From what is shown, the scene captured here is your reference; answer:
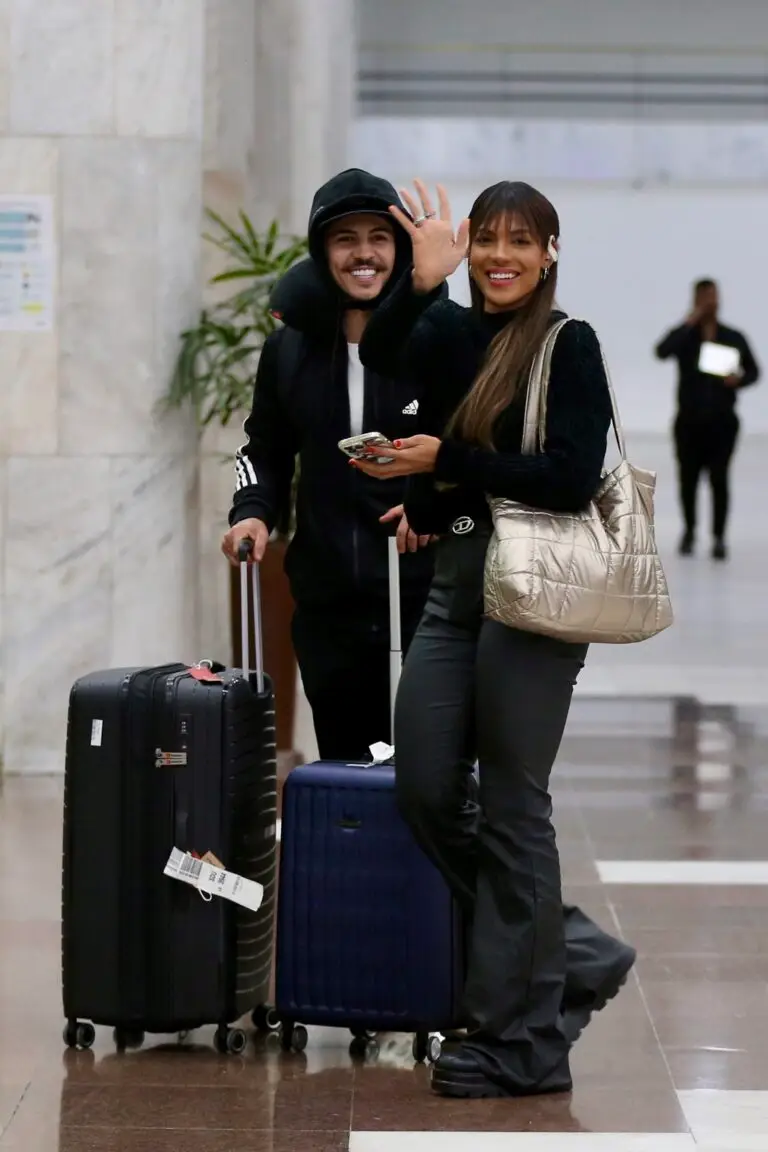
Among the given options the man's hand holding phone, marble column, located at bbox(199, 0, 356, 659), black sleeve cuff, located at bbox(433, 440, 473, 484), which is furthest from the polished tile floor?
marble column, located at bbox(199, 0, 356, 659)

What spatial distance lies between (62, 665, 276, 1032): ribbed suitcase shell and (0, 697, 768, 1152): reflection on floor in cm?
13

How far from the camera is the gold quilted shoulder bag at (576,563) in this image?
3283mm

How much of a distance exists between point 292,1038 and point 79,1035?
409mm

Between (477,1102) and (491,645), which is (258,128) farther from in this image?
(477,1102)

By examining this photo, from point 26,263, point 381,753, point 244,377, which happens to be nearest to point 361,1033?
point 381,753

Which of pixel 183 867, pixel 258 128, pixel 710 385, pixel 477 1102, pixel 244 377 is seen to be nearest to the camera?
pixel 477 1102

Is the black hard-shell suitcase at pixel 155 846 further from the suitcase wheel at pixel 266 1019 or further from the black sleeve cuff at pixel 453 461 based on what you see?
the black sleeve cuff at pixel 453 461

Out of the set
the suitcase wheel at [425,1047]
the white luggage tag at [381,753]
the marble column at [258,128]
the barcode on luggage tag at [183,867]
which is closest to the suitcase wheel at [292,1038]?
the suitcase wheel at [425,1047]

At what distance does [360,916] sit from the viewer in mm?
3703

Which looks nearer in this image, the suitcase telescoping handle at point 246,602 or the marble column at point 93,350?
the suitcase telescoping handle at point 246,602

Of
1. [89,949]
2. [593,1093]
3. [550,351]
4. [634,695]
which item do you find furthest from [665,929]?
[634,695]

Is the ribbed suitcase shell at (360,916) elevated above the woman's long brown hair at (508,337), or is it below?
below

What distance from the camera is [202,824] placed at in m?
3.71

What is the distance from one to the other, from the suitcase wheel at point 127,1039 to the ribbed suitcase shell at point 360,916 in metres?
0.29
